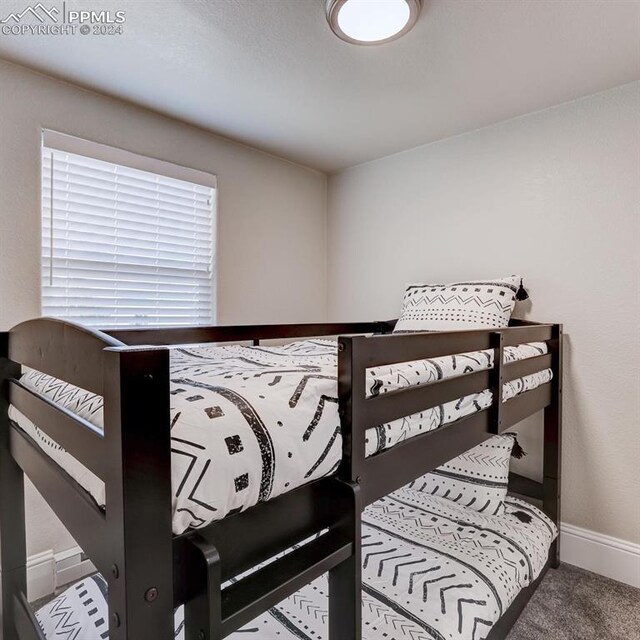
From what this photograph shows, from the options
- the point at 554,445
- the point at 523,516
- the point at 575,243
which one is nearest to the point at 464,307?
the point at 575,243

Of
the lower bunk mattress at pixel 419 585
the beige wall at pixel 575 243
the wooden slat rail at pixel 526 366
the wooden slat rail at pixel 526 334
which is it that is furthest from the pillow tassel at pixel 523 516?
the wooden slat rail at pixel 526 334

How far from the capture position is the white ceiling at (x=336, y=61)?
4.51 feet

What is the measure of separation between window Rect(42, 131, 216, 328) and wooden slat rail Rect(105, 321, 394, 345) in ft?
1.34

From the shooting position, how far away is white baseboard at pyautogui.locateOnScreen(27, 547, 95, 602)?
5.58ft

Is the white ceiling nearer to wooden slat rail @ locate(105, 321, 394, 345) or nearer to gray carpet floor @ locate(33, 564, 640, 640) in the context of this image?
wooden slat rail @ locate(105, 321, 394, 345)

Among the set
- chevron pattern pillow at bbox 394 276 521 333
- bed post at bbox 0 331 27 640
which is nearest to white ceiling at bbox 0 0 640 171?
chevron pattern pillow at bbox 394 276 521 333

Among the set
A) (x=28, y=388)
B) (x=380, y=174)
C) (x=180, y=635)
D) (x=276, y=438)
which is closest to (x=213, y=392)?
(x=276, y=438)

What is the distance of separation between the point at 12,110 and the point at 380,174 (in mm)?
2001

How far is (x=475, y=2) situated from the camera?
4.33 feet

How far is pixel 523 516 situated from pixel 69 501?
1788mm

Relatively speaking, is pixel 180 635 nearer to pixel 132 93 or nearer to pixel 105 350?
pixel 105 350

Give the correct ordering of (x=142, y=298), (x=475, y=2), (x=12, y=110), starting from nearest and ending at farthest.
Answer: (x=475, y=2) < (x=12, y=110) < (x=142, y=298)

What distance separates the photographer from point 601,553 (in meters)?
A: 1.91

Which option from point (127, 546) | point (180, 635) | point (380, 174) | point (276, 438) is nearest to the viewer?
point (127, 546)
